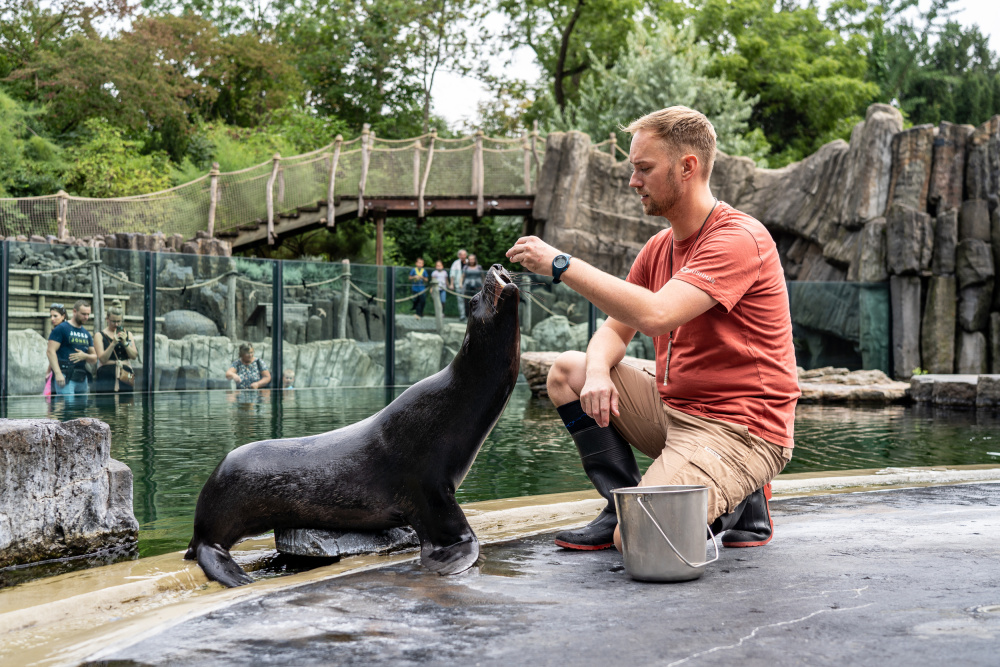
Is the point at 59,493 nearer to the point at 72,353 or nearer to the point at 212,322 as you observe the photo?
the point at 72,353

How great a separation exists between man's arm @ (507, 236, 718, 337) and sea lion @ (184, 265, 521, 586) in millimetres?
183

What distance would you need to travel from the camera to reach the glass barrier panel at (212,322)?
11.5 m

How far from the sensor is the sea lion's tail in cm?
244

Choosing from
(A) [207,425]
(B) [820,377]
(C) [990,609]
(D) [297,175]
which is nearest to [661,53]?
(D) [297,175]

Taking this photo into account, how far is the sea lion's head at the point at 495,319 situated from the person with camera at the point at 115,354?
927 cm

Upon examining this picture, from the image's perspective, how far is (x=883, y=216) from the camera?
16297 millimetres

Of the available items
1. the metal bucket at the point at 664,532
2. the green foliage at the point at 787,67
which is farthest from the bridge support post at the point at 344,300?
the green foliage at the point at 787,67

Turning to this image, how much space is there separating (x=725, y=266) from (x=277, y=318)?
10.7 meters

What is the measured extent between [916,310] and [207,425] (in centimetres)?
1295

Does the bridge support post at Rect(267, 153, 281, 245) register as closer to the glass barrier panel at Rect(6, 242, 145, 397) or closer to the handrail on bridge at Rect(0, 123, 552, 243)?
the handrail on bridge at Rect(0, 123, 552, 243)

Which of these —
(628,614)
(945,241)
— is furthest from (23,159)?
(628,614)

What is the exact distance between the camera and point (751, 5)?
95.1 feet

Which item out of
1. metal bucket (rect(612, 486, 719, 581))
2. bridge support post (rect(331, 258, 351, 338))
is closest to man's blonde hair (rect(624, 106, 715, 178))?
metal bucket (rect(612, 486, 719, 581))

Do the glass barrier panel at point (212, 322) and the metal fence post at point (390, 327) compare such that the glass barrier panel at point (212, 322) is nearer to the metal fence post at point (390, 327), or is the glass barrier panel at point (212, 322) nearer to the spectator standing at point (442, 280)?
the metal fence post at point (390, 327)
